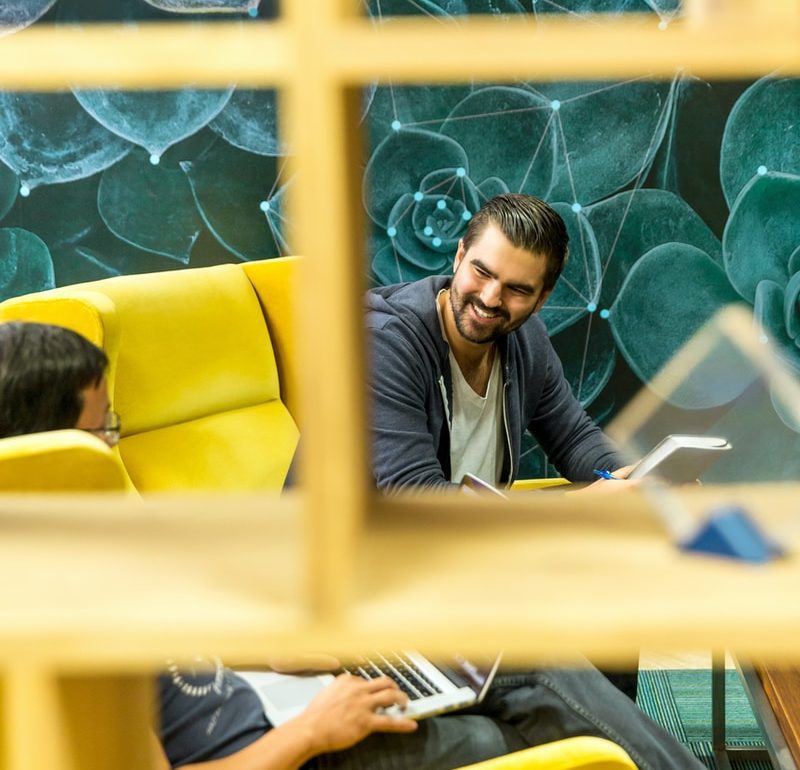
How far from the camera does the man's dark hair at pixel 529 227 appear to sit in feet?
7.29

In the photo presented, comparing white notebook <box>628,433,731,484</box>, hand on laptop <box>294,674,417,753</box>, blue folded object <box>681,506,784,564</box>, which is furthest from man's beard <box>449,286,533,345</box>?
blue folded object <box>681,506,784,564</box>

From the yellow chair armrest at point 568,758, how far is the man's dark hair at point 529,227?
4.21 feet

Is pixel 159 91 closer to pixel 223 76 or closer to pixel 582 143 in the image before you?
pixel 582 143

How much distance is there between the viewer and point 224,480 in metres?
2.55

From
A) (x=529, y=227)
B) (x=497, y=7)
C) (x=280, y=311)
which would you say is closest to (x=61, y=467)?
(x=529, y=227)

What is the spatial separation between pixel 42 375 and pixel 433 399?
97cm

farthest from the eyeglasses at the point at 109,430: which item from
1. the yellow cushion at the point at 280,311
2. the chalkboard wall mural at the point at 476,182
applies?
the chalkboard wall mural at the point at 476,182

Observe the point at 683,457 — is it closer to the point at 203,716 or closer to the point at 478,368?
the point at 478,368

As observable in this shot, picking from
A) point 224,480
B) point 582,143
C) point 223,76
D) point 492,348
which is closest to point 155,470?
point 224,480

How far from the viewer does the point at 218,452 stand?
2574mm

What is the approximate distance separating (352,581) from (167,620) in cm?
10

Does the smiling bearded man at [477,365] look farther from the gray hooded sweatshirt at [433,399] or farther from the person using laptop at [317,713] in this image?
the person using laptop at [317,713]

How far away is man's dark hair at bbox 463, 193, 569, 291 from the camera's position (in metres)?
2.22

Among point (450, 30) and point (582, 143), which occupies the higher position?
point (582, 143)
